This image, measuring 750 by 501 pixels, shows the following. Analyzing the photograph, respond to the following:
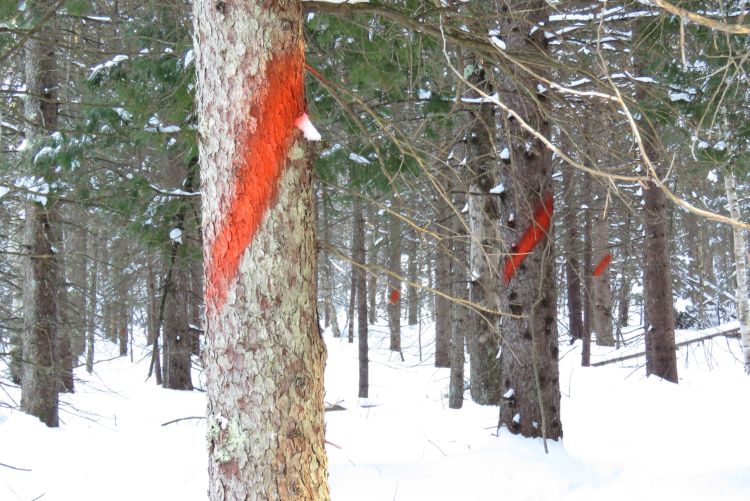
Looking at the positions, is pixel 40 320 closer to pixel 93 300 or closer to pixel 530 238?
pixel 93 300

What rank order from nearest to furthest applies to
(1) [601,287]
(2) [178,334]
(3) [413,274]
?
(2) [178,334] < (1) [601,287] < (3) [413,274]

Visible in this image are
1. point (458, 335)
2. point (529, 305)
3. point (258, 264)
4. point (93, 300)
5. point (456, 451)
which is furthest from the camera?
point (458, 335)

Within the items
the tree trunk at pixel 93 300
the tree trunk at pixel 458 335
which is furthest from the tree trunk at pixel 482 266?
the tree trunk at pixel 93 300

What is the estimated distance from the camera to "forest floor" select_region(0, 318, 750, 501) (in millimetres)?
4496

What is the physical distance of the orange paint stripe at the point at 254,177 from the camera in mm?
2383

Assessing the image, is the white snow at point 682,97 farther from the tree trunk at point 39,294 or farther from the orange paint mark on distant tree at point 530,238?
the tree trunk at point 39,294

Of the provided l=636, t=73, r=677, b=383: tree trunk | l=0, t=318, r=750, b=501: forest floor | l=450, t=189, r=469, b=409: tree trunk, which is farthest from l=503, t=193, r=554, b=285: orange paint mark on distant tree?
l=636, t=73, r=677, b=383: tree trunk

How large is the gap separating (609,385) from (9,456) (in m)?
9.02

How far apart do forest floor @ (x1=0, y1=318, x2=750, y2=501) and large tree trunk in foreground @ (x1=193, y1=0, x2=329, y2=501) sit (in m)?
0.35

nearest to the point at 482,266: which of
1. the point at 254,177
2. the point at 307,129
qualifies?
the point at 307,129

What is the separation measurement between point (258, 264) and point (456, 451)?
3.99 metres

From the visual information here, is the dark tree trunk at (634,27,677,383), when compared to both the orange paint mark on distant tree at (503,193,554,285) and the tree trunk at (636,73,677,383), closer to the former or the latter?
the tree trunk at (636,73,677,383)

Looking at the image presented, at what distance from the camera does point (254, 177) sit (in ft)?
7.84

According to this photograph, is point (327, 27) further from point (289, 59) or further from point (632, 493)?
point (632, 493)
